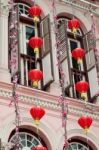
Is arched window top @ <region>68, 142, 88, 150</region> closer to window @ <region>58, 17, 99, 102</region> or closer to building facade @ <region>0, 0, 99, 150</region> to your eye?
building facade @ <region>0, 0, 99, 150</region>

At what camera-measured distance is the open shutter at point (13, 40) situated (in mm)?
9430

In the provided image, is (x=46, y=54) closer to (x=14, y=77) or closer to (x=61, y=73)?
(x=61, y=73)

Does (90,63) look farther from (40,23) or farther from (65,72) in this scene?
(40,23)

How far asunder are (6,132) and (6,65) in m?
1.50

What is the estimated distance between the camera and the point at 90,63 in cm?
1070

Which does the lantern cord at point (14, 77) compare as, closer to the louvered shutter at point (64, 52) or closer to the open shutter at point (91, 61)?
the louvered shutter at point (64, 52)

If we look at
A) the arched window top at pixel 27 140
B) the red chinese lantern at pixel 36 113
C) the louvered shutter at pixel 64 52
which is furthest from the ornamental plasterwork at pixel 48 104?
the red chinese lantern at pixel 36 113

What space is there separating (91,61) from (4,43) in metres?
2.00

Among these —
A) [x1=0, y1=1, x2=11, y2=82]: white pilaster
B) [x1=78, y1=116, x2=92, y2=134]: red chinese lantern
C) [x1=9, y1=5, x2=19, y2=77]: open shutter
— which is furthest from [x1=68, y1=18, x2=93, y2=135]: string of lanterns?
[x1=0, y1=1, x2=11, y2=82]: white pilaster

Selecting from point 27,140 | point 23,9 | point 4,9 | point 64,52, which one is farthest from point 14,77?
point 23,9

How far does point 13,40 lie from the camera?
970 cm

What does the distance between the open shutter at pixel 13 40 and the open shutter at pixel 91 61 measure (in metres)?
1.83

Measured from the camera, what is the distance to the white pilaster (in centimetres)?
945

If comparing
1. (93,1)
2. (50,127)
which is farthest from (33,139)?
(93,1)
